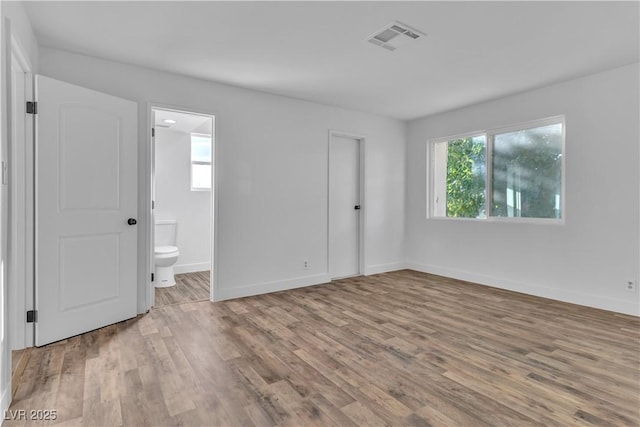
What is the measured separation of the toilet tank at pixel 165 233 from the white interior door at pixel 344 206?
2.34 m

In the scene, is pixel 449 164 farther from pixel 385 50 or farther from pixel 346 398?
pixel 346 398

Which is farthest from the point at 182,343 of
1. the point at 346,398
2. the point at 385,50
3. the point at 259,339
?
the point at 385,50

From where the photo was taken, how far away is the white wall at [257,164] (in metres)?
3.36

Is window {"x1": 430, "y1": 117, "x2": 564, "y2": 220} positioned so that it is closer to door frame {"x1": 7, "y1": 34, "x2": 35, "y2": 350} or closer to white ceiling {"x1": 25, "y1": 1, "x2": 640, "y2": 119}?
white ceiling {"x1": 25, "y1": 1, "x2": 640, "y2": 119}

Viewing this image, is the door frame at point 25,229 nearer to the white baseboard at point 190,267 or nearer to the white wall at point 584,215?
the white baseboard at point 190,267

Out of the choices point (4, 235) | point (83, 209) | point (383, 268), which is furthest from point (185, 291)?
point (383, 268)

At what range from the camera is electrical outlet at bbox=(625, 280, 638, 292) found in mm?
3371

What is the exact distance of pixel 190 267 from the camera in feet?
18.0

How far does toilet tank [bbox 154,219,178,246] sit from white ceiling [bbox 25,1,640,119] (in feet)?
7.63

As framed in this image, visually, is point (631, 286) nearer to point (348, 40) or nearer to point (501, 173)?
point (501, 173)

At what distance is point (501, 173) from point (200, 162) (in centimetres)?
454

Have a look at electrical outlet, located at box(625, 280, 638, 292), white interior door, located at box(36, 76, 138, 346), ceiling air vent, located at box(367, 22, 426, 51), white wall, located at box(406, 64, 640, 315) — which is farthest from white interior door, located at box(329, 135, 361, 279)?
electrical outlet, located at box(625, 280, 638, 292)

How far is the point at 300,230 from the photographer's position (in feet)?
14.9

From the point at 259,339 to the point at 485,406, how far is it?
65.0 inches
